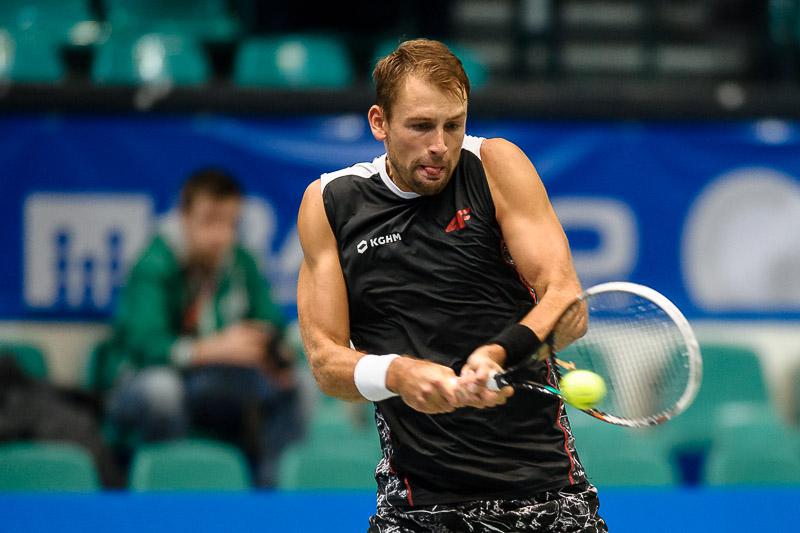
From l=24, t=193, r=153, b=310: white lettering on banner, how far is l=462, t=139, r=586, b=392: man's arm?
3.82 m

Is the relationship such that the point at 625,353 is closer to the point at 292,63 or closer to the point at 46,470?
the point at 46,470

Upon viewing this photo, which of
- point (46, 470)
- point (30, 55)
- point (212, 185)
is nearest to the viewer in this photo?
point (46, 470)

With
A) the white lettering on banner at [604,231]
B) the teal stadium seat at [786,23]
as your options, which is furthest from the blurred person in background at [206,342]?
the teal stadium seat at [786,23]

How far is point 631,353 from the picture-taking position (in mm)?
3049

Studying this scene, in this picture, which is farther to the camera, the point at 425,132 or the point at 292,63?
the point at 292,63

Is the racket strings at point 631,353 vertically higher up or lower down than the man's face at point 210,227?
lower down

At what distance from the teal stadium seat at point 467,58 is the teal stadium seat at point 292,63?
249mm

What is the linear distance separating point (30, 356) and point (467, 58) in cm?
316

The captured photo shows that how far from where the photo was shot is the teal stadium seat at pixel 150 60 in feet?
23.5

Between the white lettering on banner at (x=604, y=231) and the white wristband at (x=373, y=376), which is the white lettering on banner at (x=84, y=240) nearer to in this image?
the white lettering on banner at (x=604, y=231)

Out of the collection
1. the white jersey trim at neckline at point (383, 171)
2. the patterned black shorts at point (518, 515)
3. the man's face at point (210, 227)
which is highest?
the man's face at point (210, 227)

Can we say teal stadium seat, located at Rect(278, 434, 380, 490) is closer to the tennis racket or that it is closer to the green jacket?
the green jacket

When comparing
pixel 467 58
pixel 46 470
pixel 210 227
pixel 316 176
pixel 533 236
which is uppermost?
pixel 467 58

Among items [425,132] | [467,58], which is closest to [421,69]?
[425,132]
